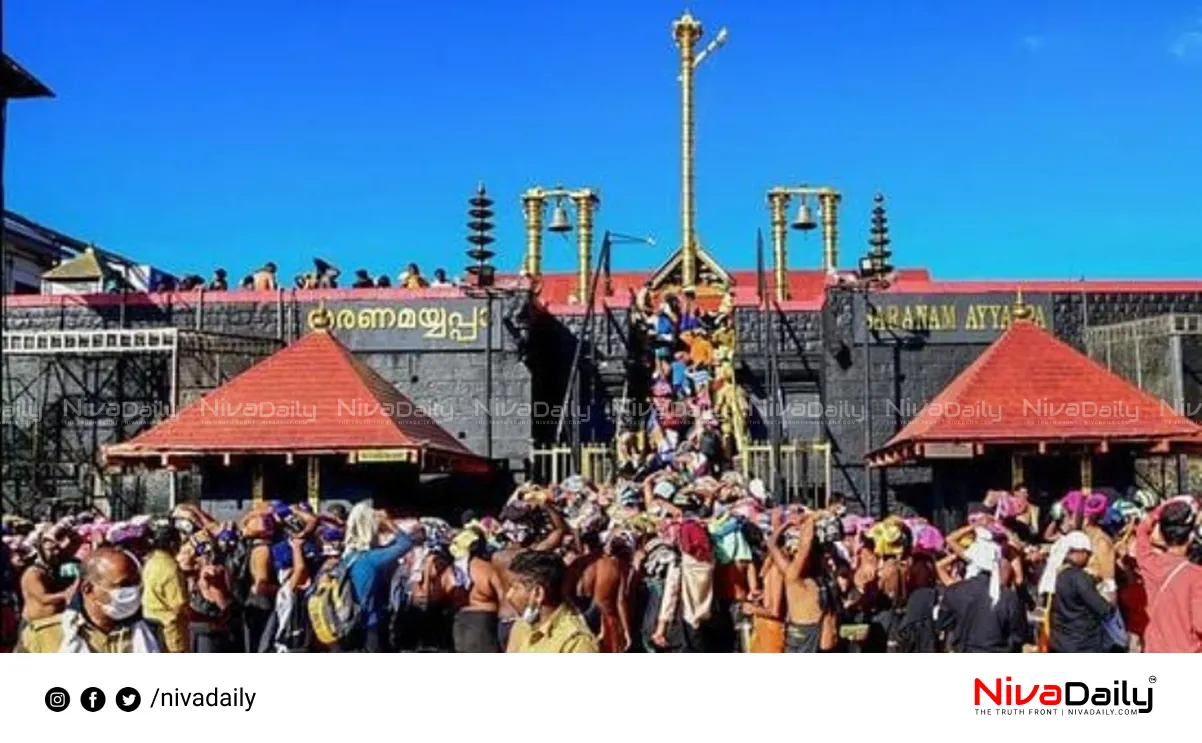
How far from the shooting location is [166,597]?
6.46 metres

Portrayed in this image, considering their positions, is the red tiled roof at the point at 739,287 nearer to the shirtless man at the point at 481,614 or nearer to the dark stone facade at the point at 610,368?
the dark stone facade at the point at 610,368

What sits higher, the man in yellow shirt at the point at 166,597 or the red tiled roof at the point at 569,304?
the red tiled roof at the point at 569,304

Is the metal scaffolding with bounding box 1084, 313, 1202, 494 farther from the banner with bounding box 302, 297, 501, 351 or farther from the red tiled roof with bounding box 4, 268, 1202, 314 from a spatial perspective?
the banner with bounding box 302, 297, 501, 351

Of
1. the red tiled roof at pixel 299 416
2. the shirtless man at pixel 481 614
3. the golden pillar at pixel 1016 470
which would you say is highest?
the red tiled roof at pixel 299 416

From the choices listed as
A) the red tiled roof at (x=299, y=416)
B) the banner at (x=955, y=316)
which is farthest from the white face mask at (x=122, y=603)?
the banner at (x=955, y=316)

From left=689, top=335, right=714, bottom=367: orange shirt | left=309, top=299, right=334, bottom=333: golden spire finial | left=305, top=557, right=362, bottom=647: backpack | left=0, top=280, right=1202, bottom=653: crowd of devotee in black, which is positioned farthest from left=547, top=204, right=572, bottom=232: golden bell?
left=305, top=557, right=362, bottom=647: backpack

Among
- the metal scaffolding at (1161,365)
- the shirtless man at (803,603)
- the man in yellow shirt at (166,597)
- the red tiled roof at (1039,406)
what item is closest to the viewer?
the man in yellow shirt at (166,597)

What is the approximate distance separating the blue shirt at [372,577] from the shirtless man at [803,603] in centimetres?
174

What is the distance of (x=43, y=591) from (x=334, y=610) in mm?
1224
